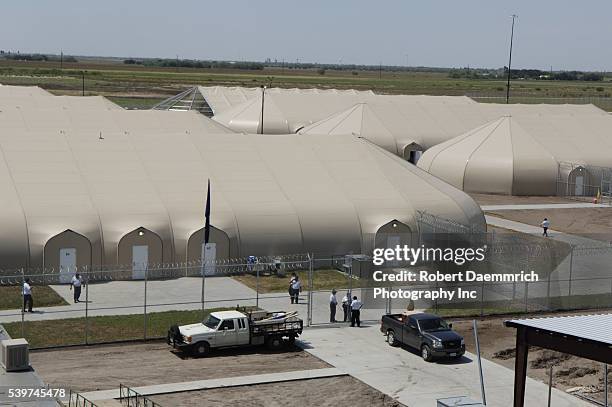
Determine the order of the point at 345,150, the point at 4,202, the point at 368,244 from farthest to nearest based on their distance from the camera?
the point at 345,150 < the point at 368,244 < the point at 4,202

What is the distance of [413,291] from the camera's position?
131 feet

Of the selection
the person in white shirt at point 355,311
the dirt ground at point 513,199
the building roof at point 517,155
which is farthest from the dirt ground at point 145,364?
the building roof at point 517,155

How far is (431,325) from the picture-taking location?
33.4 meters

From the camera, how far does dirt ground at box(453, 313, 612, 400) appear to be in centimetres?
3086

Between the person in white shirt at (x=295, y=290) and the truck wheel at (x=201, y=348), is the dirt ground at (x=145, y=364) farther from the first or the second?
the person in white shirt at (x=295, y=290)

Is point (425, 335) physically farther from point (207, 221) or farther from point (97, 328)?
point (207, 221)

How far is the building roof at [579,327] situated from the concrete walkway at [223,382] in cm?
967

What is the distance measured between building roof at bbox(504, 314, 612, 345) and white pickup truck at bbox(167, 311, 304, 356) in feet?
40.1

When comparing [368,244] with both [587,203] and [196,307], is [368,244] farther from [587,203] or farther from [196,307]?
[587,203]

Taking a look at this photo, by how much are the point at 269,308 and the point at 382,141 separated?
50502mm

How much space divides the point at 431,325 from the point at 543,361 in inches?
143

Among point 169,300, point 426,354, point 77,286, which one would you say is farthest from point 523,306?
point 77,286

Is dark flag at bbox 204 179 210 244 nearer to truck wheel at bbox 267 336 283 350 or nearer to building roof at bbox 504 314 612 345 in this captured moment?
truck wheel at bbox 267 336 283 350

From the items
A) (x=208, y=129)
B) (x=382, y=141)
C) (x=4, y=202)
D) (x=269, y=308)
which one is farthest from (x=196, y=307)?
(x=382, y=141)
